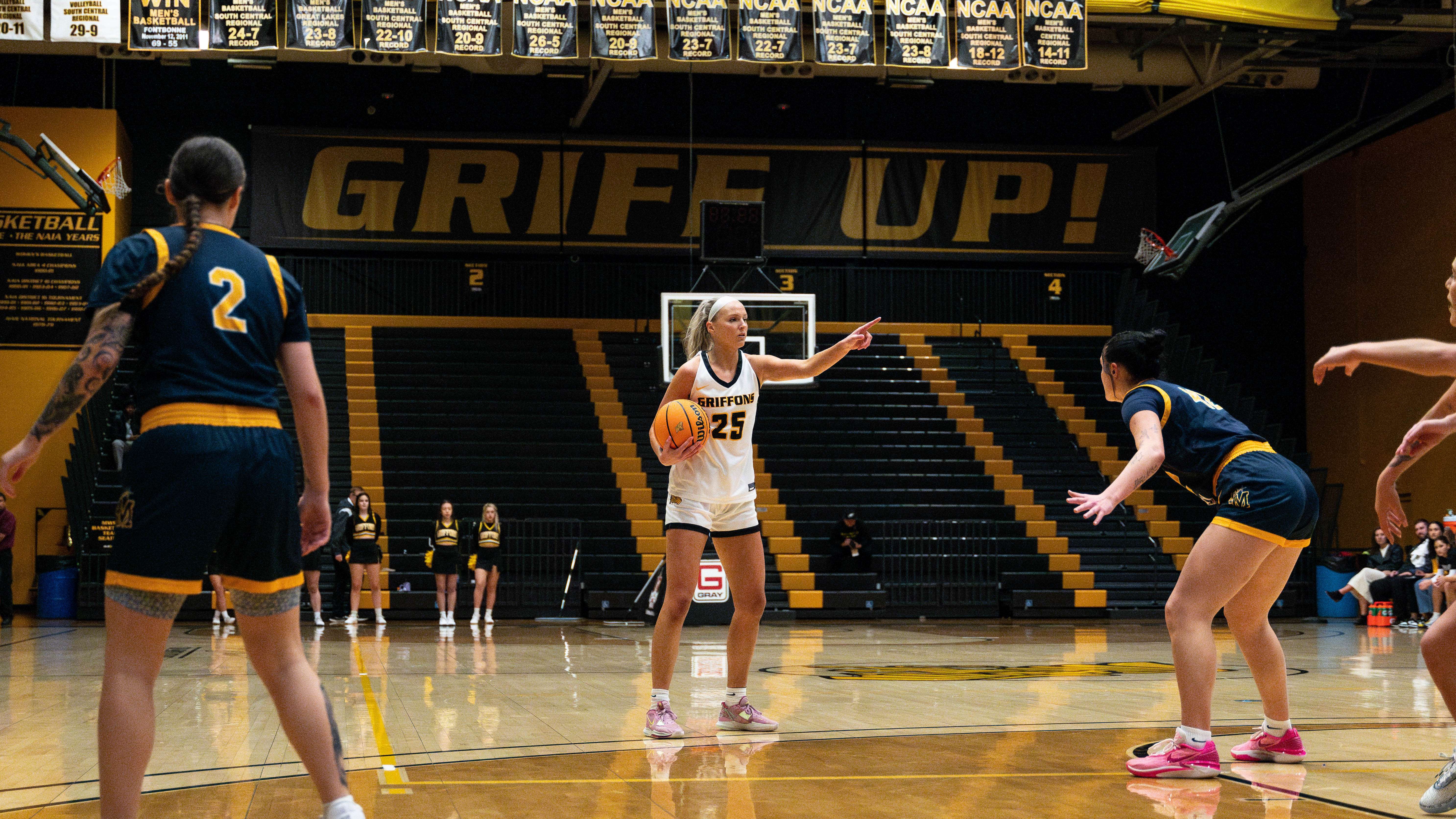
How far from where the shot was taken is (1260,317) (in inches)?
923

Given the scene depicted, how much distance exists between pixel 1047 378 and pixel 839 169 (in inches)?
202

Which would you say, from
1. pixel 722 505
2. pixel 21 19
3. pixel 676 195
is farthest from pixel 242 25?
pixel 722 505

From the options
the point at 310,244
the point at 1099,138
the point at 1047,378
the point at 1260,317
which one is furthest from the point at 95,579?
the point at 1260,317

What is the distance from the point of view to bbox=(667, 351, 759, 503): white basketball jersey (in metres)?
5.67

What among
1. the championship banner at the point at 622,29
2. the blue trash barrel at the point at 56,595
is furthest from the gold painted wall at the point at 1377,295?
the blue trash barrel at the point at 56,595

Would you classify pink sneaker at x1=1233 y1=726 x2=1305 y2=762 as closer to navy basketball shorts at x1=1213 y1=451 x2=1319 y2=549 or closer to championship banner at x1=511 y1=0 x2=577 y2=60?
navy basketball shorts at x1=1213 y1=451 x2=1319 y2=549

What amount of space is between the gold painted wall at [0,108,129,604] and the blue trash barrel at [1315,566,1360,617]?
57.4ft

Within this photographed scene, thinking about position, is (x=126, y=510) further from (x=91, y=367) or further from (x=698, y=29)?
(x=698, y=29)

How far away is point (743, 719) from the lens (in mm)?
5730

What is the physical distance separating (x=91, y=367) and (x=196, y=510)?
1.39 ft

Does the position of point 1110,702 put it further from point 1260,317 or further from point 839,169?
point 1260,317

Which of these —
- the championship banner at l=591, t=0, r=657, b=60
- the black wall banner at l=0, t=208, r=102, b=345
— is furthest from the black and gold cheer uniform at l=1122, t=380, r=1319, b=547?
the black wall banner at l=0, t=208, r=102, b=345

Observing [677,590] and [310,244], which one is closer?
[677,590]

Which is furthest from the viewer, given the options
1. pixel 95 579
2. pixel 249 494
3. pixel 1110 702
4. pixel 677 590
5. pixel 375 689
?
pixel 95 579
